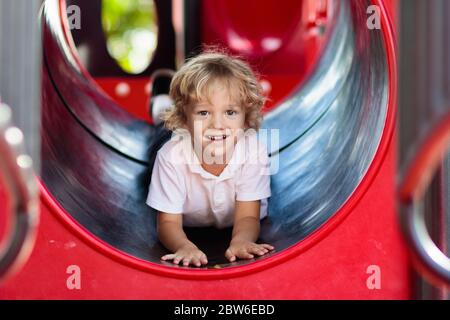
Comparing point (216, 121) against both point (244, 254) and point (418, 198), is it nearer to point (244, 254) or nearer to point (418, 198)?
point (244, 254)

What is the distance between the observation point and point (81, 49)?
3316mm

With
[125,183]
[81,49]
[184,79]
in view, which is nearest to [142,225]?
[125,183]

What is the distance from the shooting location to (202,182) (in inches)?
72.1

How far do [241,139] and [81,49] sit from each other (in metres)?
1.69

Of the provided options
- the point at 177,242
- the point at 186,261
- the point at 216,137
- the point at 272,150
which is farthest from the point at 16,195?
the point at 272,150

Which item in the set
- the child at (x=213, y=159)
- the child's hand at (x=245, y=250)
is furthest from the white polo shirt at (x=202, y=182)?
the child's hand at (x=245, y=250)

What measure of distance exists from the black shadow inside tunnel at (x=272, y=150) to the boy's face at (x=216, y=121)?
9.1 inches

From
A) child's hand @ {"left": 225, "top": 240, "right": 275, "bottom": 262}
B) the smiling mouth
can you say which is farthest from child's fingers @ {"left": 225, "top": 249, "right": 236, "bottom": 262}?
the smiling mouth

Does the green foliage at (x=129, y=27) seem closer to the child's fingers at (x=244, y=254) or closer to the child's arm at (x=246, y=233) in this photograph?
the child's arm at (x=246, y=233)

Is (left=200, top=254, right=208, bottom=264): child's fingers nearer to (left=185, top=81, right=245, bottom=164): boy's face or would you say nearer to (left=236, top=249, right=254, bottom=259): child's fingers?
(left=236, top=249, right=254, bottom=259): child's fingers

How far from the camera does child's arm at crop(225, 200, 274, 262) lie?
159cm

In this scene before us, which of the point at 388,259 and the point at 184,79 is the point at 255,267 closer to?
the point at 388,259

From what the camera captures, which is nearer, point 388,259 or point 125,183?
point 388,259

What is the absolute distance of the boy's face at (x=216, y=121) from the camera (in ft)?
5.72
